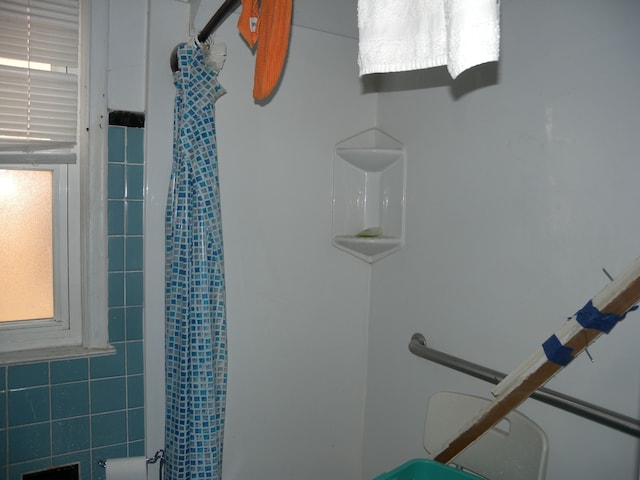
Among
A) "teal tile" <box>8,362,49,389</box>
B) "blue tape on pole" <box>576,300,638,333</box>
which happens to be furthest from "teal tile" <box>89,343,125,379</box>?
"blue tape on pole" <box>576,300,638,333</box>

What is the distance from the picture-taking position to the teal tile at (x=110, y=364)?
4.80 ft

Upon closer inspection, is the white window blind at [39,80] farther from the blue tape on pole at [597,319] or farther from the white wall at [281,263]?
the blue tape on pole at [597,319]

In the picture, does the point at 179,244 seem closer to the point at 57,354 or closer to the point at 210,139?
the point at 210,139

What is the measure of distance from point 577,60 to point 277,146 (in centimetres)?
98

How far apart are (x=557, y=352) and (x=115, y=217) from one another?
51.4 inches

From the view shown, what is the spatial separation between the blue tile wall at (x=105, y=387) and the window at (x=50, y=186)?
0.14ft

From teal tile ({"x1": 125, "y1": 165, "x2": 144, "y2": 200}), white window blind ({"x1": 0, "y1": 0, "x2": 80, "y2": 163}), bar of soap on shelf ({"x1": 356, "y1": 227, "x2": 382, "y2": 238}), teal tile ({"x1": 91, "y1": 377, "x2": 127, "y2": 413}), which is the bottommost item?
teal tile ({"x1": 91, "y1": 377, "x2": 127, "y2": 413})

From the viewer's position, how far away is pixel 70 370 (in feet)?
4.70

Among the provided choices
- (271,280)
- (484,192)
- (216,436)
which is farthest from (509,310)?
(216,436)

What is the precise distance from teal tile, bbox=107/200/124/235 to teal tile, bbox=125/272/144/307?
0.15 metres

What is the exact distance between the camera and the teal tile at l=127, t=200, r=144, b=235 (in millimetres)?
1486

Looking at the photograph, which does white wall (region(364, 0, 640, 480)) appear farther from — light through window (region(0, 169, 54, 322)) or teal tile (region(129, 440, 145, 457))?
light through window (region(0, 169, 54, 322))

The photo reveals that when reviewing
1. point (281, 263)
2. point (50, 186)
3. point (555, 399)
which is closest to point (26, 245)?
point (50, 186)

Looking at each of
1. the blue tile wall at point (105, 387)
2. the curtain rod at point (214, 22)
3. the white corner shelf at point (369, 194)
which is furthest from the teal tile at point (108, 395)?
the curtain rod at point (214, 22)
